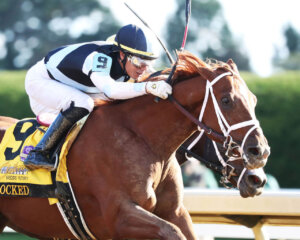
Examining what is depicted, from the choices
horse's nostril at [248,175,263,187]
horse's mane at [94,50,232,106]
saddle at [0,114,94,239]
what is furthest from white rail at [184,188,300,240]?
horse's mane at [94,50,232,106]

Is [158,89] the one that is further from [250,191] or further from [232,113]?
[250,191]

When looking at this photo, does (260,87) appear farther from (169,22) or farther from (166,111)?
(169,22)

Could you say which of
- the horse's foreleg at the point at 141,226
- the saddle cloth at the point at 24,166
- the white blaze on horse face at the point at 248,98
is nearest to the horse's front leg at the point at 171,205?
the horse's foreleg at the point at 141,226

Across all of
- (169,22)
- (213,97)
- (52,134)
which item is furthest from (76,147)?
(169,22)

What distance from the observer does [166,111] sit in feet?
17.1

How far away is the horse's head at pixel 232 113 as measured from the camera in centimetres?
467

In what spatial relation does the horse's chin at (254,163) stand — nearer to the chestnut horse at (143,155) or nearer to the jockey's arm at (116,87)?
the chestnut horse at (143,155)

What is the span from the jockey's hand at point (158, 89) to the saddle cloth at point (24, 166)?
714 mm

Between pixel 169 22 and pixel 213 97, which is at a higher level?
pixel 213 97

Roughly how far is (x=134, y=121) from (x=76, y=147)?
508mm

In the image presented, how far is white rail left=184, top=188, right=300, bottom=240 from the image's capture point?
6348 millimetres

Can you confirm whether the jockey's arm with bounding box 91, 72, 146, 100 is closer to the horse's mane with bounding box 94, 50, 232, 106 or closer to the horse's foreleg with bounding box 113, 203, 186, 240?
the horse's mane with bounding box 94, 50, 232, 106

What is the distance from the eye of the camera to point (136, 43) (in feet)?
17.5

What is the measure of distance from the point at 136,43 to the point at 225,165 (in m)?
1.21
